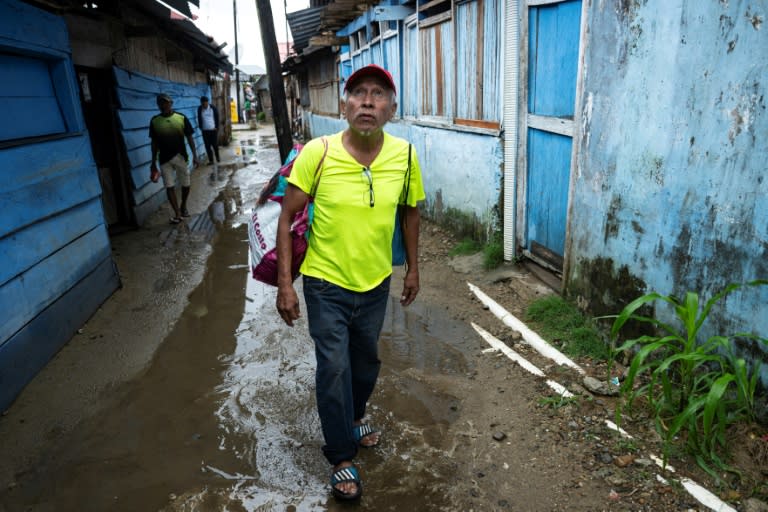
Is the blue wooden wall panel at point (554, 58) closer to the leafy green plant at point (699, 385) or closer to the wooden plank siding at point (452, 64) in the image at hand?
the wooden plank siding at point (452, 64)

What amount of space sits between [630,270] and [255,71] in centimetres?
3114

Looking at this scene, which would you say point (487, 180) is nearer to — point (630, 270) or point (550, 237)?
point (550, 237)

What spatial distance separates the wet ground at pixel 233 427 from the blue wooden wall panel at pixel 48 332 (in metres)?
0.12

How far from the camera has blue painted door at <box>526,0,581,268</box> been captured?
13.9 feet

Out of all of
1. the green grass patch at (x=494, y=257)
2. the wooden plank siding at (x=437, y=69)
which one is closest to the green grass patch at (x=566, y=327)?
the green grass patch at (x=494, y=257)

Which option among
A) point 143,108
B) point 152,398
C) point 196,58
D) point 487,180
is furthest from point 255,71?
point 152,398

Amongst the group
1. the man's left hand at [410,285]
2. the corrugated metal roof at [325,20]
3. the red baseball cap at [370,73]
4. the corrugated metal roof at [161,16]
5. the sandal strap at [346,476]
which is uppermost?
the corrugated metal roof at [325,20]

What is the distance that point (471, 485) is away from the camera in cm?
262

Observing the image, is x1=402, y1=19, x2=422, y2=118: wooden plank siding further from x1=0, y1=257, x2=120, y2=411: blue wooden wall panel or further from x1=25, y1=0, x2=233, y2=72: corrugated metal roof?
x1=0, y1=257, x2=120, y2=411: blue wooden wall panel

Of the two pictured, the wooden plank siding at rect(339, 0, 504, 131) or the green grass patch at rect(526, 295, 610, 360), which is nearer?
the green grass patch at rect(526, 295, 610, 360)

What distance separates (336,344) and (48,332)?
2.62 m

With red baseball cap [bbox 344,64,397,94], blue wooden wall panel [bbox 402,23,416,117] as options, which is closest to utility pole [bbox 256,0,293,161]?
blue wooden wall panel [bbox 402,23,416,117]

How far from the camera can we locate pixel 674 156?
296cm

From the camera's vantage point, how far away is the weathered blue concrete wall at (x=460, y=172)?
5.61m
